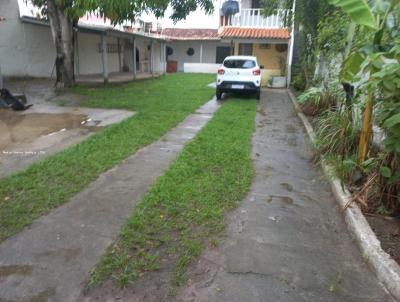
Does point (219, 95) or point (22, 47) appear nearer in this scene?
point (219, 95)

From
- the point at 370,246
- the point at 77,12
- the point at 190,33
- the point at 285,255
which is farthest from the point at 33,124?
the point at 190,33

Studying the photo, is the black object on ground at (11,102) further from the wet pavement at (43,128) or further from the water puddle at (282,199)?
the water puddle at (282,199)

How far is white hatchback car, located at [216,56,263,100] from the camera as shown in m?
13.4

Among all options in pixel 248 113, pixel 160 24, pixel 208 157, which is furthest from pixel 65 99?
pixel 160 24

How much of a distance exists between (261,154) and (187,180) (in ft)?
7.13

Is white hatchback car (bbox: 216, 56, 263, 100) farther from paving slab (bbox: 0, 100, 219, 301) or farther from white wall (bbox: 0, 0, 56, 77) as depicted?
white wall (bbox: 0, 0, 56, 77)

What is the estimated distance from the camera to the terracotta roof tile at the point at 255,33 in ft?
66.1

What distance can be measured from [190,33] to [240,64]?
68.4 ft

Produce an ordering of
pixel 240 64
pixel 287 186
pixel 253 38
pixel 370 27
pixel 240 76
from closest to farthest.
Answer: pixel 370 27 < pixel 287 186 < pixel 240 76 < pixel 240 64 < pixel 253 38

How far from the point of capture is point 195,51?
32469 mm

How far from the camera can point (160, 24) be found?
34.8 metres

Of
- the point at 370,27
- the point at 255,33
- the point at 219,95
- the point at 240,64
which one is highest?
the point at 255,33

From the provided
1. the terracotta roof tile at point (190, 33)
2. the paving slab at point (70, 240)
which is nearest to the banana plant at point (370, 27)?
the paving slab at point (70, 240)

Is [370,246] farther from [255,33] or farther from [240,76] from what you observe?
[255,33]
